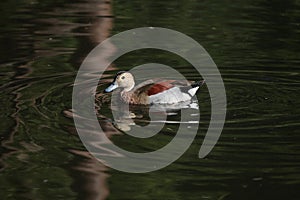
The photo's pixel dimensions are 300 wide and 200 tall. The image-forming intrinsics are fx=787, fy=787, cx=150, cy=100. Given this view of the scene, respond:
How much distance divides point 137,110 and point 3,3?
7.35m

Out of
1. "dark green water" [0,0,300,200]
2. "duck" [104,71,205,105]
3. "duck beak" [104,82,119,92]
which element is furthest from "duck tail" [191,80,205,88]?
"duck beak" [104,82,119,92]

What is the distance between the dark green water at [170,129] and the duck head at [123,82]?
2.05ft

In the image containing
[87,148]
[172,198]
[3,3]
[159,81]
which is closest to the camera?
[172,198]

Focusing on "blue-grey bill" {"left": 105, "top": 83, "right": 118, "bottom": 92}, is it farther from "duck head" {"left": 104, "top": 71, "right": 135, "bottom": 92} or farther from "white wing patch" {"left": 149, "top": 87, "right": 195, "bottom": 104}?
"white wing patch" {"left": 149, "top": 87, "right": 195, "bottom": 104}

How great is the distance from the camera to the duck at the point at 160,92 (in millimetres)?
9523

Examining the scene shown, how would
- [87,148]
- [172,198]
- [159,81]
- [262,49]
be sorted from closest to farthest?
[172,198] < [87,148] < [159,81] < [262,49]

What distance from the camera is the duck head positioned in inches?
388

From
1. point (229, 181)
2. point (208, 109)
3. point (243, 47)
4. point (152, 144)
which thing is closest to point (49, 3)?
point (243, 47)

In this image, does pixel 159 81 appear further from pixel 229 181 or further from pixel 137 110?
pixel 229 181

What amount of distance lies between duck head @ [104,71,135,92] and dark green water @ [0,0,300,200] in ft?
2.05

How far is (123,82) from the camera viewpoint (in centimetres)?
995

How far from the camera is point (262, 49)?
12258mm

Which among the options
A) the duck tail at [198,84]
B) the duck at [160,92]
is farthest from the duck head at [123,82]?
the duck tail at [198,84]

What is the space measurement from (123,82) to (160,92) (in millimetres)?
666
